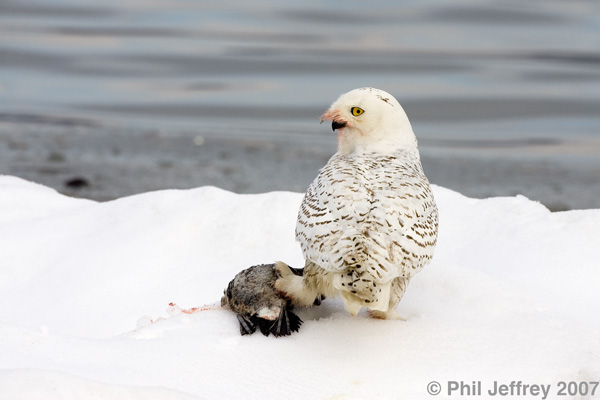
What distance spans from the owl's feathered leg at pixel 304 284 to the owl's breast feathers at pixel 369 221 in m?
0.13

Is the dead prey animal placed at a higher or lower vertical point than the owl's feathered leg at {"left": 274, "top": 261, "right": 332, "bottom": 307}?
lower

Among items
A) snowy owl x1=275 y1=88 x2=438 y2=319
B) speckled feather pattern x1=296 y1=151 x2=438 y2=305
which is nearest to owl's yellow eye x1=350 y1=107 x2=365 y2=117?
snowy owl x1=275 y1=88 x2=438 y2=319

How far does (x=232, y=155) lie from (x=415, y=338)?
5.71 m

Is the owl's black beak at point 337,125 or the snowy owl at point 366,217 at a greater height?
the owl's black beak at point 337,125

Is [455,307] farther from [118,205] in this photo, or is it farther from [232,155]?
[232,155]

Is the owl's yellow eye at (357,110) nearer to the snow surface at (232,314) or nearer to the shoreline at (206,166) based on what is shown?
the snow surface at (232,314)

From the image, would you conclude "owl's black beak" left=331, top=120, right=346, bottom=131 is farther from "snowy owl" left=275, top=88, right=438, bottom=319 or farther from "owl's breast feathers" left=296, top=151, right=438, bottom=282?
"owl's breast feathers" left=296, top=151, right=438, bottom=282

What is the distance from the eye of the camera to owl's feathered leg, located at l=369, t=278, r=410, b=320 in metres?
3.39

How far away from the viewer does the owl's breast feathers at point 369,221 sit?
305 cm

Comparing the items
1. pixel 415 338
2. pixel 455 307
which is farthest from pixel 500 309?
pixel 415 338

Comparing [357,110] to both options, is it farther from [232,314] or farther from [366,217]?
[232,314]

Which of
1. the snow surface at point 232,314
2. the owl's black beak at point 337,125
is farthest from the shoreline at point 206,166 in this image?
the owl's black beak at point 337,125

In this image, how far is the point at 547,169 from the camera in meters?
8.70

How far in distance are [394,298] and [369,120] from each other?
2.54 ft
